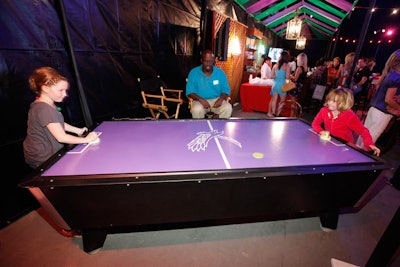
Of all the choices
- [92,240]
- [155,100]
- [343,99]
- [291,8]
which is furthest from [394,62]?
[291,8]

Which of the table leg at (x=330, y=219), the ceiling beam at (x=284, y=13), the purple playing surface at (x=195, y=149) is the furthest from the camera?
the ceiling beam at (x=284, y=13)

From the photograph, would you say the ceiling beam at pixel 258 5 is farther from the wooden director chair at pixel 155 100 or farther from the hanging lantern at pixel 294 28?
the wooden director chair at pixel 155 100

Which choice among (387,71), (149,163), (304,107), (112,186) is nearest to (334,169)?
(149,163)

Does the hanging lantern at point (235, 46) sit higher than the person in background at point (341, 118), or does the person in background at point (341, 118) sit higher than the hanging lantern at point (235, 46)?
the hanging lantern at point (235, 46)

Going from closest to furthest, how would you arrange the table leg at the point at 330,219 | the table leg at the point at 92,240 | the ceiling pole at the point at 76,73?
the table leg at the point at 92,240
the table leg at the point at 330,219
the ceiling pole at the point at 76,73

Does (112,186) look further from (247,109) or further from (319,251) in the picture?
(247,109)

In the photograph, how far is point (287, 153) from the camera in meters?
1.67

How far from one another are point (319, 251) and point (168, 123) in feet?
6.37

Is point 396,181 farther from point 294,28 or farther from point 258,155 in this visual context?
point 294,28

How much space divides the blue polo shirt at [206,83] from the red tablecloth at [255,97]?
2306mm

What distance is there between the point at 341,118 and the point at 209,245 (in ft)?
6.33

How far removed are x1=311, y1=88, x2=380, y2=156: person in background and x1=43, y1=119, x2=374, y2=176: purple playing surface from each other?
0.89 feet

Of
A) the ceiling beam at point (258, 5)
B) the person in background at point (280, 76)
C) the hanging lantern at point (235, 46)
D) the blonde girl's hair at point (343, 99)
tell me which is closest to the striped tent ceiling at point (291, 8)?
the ceiling beam at point (258, 5)

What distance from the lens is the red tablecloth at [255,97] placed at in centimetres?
577
